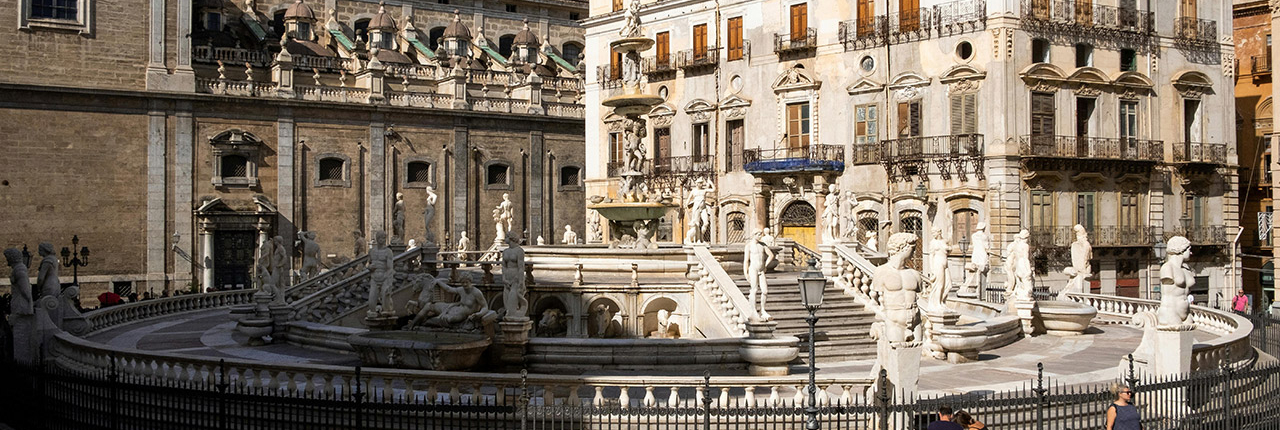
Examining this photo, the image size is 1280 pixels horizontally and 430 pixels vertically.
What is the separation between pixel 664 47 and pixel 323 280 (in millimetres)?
19504

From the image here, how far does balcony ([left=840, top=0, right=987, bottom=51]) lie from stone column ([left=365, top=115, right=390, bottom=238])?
760 inches

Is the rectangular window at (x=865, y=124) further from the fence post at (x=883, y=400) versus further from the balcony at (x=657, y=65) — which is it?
the fence post at (x=883, y=400)

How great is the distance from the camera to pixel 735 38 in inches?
1549

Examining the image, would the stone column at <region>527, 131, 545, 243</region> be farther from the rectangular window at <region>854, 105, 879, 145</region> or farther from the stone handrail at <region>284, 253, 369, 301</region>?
the stone handrail at <region>284, 253, 369, 301</region>

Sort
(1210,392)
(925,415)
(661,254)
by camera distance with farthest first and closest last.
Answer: (661,254) < (1210,392) < (925,415)

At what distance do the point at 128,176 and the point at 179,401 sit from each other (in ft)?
98.0

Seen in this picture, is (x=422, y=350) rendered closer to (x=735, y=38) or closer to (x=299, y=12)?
(x=735, y=38)

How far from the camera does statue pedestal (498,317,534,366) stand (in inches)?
671

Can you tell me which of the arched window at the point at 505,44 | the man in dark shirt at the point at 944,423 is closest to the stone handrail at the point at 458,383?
the man in dark shirt at the point at 944,423

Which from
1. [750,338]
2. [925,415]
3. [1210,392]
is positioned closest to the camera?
[925,415]

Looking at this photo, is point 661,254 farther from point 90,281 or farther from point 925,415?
point 90,281

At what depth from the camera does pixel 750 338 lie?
59.3 ft

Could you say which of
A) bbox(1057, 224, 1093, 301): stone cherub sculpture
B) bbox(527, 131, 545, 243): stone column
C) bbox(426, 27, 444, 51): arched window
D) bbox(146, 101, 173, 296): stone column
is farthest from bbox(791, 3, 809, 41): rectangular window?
bbox(146, 101, 173, 296): stone column

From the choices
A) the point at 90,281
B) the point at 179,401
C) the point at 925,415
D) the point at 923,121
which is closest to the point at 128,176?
the point at 90,281
